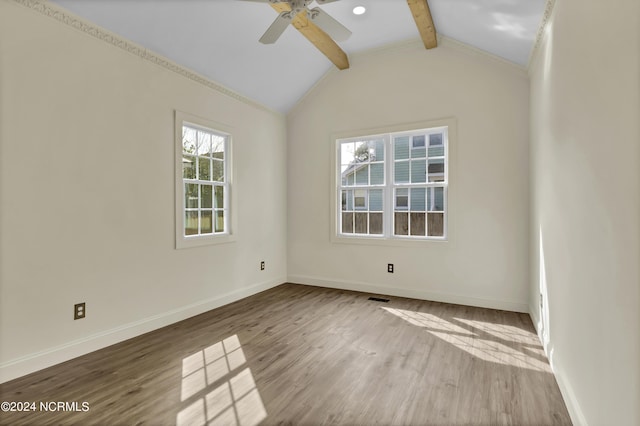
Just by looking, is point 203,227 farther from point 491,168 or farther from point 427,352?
point 491,168

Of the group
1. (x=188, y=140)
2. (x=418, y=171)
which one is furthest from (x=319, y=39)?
(x=418, y=171)

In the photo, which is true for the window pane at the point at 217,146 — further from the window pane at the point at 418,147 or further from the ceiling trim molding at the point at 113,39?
the window pane at the point at 418,147

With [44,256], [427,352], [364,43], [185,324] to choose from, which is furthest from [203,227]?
[364,43]

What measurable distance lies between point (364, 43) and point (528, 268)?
3522 millimetres

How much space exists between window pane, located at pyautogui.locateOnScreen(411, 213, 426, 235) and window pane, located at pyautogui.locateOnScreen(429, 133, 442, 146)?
967mm

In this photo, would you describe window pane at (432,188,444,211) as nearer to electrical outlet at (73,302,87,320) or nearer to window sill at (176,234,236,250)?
window sill at (176,234,236,250)

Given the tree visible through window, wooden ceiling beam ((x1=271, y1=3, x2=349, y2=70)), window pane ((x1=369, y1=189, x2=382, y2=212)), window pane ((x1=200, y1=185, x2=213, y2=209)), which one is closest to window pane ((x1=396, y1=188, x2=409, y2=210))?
window pane ((x1=369, y1=189, x2=382, y2=212))

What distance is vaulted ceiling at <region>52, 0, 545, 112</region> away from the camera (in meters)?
2.85

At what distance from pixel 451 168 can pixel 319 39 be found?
232cm

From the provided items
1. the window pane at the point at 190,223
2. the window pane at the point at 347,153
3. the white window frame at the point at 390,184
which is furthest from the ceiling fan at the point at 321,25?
the window pane at the point at 190,223

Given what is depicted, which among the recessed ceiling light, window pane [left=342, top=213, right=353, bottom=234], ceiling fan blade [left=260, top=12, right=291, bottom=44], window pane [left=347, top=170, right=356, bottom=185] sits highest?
the recessed ceiling light

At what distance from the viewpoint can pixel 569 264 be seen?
192 cm

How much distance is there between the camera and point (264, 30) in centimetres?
367

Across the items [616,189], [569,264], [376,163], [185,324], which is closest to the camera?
[616,189]
